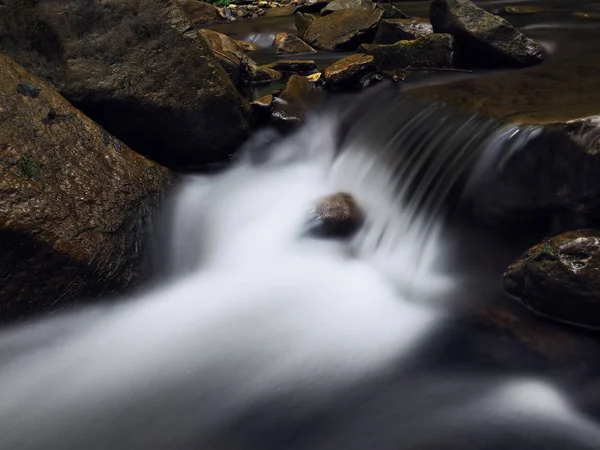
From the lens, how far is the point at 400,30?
28.6 ft

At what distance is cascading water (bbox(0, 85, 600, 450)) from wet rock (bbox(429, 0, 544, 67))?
178 centimetres

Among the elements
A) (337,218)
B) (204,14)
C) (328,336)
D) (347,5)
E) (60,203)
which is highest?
(204,14)

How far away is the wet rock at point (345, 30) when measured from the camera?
9.61 metres

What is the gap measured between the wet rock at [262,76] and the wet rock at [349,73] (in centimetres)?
Answer: 95

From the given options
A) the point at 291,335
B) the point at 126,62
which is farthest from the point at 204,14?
the point at 291,335

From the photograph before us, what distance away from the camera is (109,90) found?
5086 millimetres

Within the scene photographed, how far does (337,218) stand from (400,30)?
4963mm

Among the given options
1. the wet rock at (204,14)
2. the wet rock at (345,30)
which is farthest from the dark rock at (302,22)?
the wet rock at (204,14)

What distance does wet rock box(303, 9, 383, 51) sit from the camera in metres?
9.61

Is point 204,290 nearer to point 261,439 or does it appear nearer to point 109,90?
point 261,439

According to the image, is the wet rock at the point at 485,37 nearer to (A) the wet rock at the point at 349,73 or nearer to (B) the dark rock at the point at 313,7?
(A) the wet rock at the point at 349,73

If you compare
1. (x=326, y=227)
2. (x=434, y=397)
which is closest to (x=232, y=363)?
(x=434, y=397)

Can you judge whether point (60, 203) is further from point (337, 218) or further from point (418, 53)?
point (418, 53)

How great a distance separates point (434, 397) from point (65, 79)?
14.1 feet
